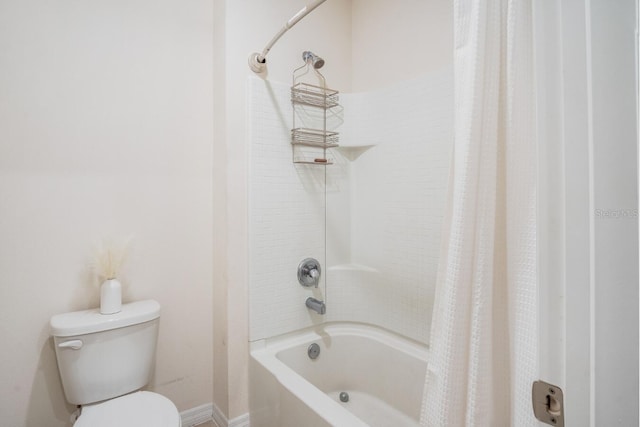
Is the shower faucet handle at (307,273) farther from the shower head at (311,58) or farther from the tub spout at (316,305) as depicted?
the shower head at (311,58)

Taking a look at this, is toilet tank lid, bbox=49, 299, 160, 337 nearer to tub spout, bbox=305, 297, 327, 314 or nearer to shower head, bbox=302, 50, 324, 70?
tub spout, bbox=305, 297, 327, 314

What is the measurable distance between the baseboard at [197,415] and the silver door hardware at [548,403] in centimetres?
181

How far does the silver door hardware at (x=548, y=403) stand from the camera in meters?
0.46

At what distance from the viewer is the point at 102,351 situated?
1343mm

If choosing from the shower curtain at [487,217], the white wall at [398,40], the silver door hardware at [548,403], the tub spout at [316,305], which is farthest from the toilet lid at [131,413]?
the white wall at [398,40]

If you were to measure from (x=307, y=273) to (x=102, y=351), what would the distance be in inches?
40.3

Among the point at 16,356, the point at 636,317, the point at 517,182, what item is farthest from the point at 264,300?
the point at 636,317

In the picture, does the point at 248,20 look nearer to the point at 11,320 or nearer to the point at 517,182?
the point at 517,182

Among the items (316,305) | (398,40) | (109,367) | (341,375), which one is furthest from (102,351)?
(398,40)

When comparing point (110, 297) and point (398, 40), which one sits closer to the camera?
point (110, 297)

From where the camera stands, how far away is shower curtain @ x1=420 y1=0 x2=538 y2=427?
2.06 ft

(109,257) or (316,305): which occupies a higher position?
(109,257)

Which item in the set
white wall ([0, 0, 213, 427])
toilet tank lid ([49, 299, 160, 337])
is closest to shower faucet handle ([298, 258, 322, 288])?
white wall ([0, 0, 213, 427])

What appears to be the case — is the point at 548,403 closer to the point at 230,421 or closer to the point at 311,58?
the point at 230,421
